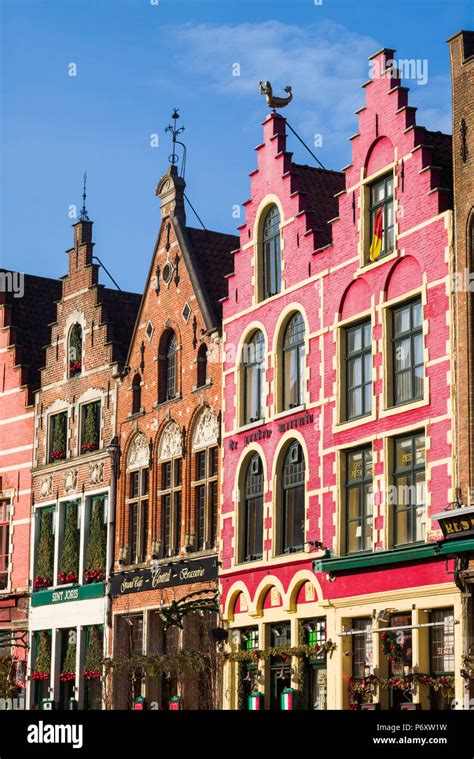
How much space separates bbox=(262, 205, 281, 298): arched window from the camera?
118ft

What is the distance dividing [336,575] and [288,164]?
10.1 metres

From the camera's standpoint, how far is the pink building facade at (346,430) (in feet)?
95.8

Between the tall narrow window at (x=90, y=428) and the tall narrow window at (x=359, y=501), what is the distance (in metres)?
12.8

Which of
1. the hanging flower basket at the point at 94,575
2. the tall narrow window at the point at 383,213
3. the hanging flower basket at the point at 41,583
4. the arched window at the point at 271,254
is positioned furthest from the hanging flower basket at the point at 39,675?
the tall narrow window at the point at 383,213

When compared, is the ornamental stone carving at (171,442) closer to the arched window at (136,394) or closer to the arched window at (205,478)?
the arched window at (205,478)

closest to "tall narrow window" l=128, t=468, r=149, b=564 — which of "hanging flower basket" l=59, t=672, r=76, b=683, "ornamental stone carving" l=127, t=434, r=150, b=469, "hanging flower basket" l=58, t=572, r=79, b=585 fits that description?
"ornamental stone carving" l=127, t=434, r=150, b=469

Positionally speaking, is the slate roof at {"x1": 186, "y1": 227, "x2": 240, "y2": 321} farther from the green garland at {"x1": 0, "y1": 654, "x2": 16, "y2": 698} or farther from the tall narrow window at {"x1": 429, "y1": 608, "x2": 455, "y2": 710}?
the green garland at {"x1": 0, "y1": 654, "x2": 16, "y2": 698}

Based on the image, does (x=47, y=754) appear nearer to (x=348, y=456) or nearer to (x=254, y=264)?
(x=348, y=456)

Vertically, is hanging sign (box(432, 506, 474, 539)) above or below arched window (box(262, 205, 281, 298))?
below

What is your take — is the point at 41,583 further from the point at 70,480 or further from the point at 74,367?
the point at 74,367

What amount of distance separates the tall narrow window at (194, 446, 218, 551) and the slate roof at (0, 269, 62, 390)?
11.0 metres

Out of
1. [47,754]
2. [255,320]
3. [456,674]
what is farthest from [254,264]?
[47,754]

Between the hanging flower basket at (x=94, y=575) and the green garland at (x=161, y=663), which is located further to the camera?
the hanging flower basket at (x=94, y=575)

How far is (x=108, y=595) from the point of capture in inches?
1618
